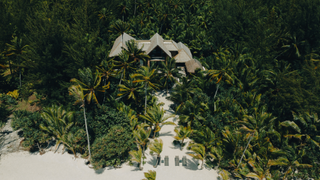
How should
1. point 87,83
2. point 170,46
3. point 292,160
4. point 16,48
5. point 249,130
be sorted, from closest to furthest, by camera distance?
point 249,130
point 292,160
point 87,83
point 16,48
point 170,46

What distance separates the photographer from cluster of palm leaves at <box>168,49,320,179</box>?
19.3m

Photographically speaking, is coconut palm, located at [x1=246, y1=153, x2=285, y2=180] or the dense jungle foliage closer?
coconut palm, located at [x1=246, y1=153, x2=285, y2=180]

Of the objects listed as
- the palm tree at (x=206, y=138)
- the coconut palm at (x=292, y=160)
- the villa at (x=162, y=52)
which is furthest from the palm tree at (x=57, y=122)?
the coconut palm at (x=292, y=160)

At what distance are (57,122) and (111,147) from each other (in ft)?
26.3

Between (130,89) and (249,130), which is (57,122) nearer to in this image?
(130,89)

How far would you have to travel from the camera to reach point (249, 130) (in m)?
18.4

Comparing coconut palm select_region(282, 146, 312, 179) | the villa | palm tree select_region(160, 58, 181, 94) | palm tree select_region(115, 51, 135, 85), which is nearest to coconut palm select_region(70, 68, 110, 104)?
palm tree select_region(115, 51, 135, 85)

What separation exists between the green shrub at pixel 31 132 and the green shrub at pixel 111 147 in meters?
7.25

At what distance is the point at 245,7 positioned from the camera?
1791 inches

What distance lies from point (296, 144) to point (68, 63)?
33.3 m

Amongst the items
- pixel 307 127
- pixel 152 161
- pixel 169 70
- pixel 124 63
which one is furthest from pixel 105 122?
pixel 307 127

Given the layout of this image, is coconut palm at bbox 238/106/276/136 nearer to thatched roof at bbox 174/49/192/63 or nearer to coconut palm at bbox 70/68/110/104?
thatched roof at bbox 174/49/192/63

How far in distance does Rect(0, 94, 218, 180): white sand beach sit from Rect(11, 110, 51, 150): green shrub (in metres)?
1.65

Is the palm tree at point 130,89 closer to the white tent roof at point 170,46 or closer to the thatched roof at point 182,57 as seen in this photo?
the thatched roof at point 182,57
